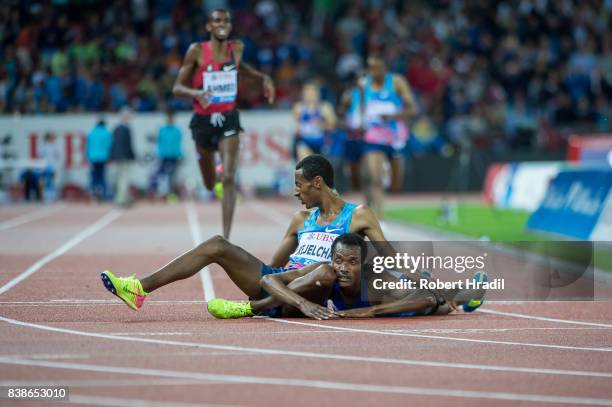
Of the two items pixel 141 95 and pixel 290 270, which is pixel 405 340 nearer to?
pixel 290 270

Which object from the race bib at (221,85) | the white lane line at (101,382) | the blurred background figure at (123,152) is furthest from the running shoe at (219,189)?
the blurred background figure at (123,152)

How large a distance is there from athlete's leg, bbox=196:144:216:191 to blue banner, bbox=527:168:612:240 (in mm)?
4487

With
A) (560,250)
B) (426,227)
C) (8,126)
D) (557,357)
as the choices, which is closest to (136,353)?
(557,357)

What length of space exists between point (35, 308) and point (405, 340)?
297 cm

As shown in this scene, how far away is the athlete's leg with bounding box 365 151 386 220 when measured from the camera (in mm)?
16531

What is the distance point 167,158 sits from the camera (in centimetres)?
2828

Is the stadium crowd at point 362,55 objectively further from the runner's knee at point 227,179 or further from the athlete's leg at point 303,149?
the runner's knee at point 227,179

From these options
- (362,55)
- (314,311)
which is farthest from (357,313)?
(362,55)

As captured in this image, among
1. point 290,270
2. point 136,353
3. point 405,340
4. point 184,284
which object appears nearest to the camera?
point 136,353

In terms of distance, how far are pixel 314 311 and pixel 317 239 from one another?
0.57 meters

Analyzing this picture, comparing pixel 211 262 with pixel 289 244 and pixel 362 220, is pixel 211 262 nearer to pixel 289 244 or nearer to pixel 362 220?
pixel 289 244

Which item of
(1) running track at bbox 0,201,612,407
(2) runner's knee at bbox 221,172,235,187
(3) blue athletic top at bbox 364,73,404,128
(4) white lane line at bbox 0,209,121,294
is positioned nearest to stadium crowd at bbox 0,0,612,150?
(4) white lane line at bbox 0,209,121,294

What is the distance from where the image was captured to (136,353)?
263 inches

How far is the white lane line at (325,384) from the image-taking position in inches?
217
